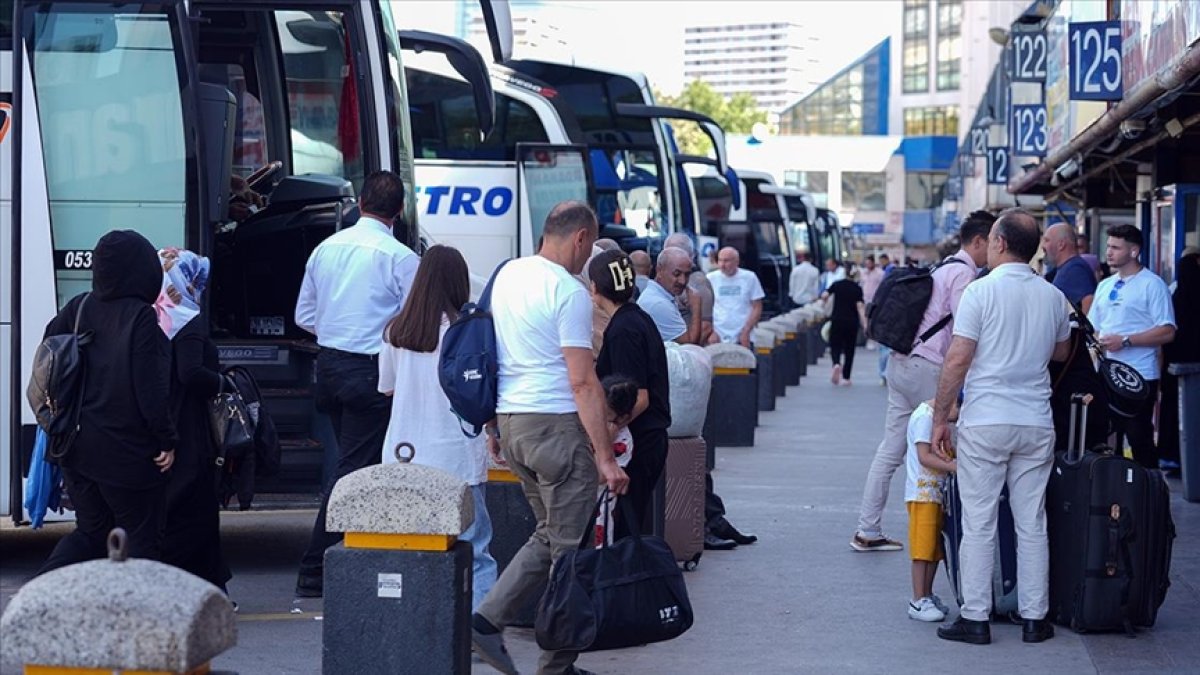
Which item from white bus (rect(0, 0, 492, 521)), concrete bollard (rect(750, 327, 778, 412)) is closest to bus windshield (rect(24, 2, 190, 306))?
white bus (rect(0, 0, 492, 521))

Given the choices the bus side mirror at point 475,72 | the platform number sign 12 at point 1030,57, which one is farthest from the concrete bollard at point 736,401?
the platform number sign 12 at point 1030,57

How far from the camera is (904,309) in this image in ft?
31.3

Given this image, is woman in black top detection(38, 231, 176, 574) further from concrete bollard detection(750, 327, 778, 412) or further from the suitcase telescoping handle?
concrete bollard detection(750, 327, 778, 412)

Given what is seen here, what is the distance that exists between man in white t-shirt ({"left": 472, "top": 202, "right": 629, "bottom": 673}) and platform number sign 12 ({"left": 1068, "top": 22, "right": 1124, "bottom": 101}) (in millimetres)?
9853

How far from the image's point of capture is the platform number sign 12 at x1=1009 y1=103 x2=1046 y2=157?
25.4 meters

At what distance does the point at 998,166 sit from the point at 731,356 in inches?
683

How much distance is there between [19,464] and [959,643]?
456 cm

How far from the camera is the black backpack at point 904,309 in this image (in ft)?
31.3

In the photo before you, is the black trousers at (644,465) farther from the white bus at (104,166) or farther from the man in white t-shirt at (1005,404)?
the white bus at (104,166)

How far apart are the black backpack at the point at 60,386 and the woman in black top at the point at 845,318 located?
19.2 metres

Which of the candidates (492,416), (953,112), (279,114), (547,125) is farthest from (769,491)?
(953,112)

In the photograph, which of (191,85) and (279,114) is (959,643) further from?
(279,114)

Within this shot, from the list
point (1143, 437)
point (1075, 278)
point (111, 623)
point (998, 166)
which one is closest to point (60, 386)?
point (111, 623)

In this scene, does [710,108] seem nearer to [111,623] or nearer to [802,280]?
[802,280]
